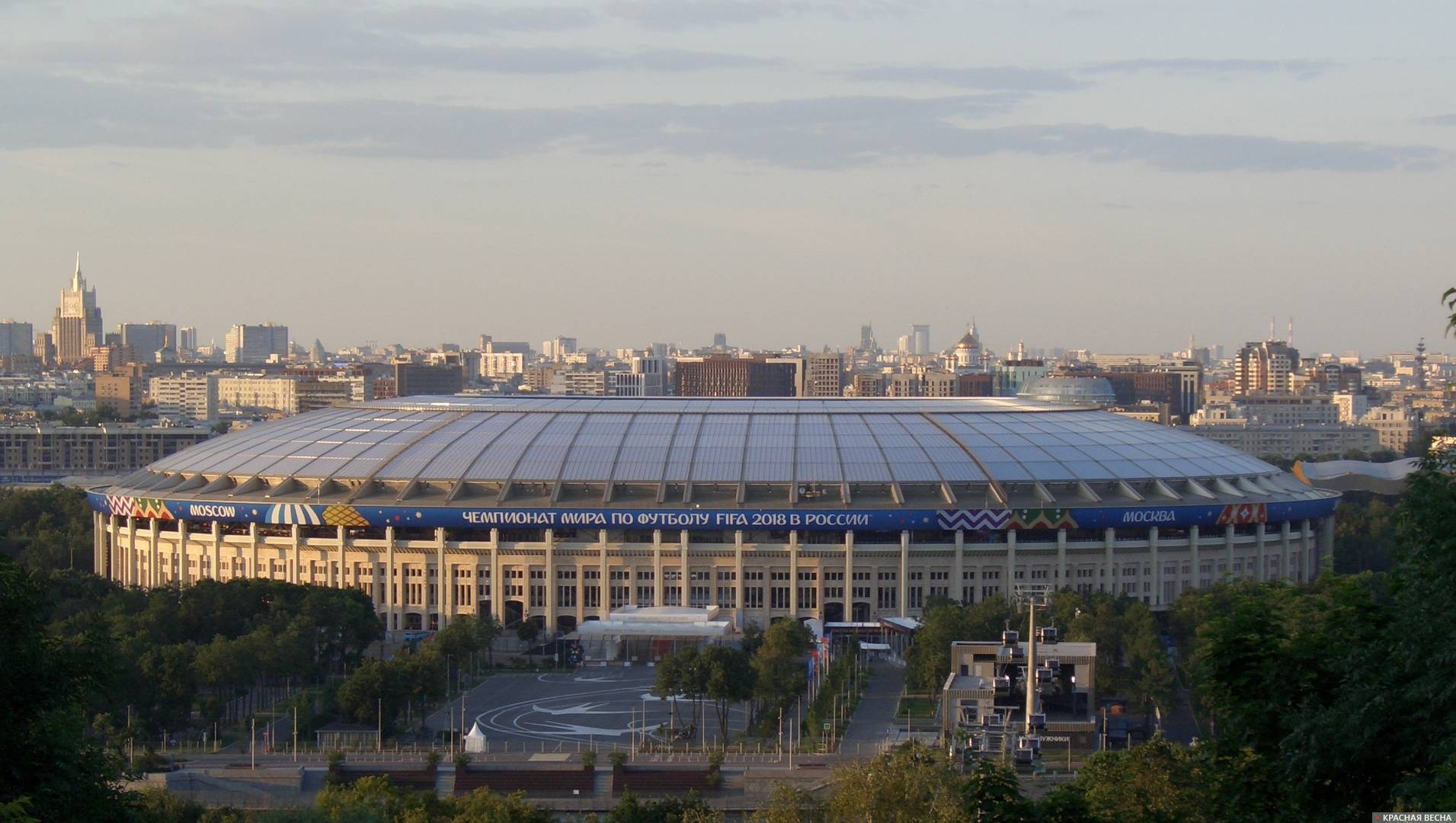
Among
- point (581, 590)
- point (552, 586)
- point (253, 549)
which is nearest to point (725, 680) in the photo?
point (581, 590)

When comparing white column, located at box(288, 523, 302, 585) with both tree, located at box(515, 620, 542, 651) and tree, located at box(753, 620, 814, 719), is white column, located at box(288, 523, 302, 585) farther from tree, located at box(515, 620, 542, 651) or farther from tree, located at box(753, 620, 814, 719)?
tree, located at box(753, 620, 814, 719)

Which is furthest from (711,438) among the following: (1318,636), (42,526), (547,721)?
(1318,636)

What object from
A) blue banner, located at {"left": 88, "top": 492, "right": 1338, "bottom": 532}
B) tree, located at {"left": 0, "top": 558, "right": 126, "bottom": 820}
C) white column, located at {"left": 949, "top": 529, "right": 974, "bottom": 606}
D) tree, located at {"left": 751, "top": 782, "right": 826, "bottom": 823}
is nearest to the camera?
tree, located at {"left": 0, "top": 558, "right": 126, "bottom": 820}

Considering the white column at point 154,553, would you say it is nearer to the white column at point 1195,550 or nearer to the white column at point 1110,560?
the white column at point 1110,560

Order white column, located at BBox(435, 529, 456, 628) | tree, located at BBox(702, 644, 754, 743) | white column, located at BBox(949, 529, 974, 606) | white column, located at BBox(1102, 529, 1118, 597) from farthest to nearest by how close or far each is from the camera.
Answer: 1. white column, located at BBox(1102, 529, 1118, 597)
2. white column, located at BBox(435, 529, 456, 628)
3. white column, located at BBox(949, 529, 974, 606)
4. tree, located at BBox(702, 644, 754, 743)

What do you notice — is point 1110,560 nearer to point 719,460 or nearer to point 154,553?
point 719,460

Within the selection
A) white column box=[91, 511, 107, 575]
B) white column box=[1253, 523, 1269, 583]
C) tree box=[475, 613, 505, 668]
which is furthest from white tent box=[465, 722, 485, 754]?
white column box=[91, 511, 107, 575]
